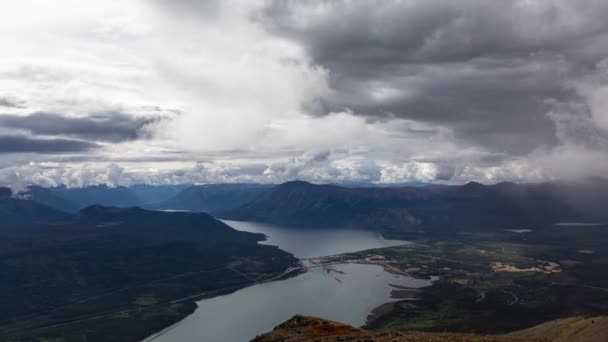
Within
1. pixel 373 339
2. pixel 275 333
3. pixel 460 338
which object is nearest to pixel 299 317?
pixel 275 333

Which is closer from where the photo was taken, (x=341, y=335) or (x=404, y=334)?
(x=404, y=334)

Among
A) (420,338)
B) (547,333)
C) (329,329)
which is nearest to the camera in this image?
(420,338)

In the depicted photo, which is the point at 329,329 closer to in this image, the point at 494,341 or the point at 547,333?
the point at 494,341

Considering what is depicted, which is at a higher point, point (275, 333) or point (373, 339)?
point (373, 339)

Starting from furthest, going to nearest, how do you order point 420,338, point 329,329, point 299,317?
point 299,317, point 329,329, point 420,338

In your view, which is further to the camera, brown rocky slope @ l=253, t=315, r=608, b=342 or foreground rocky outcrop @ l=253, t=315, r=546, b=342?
brown rocky slope @ l=253, t=315, r=608, b=342

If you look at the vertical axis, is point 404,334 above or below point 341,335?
above

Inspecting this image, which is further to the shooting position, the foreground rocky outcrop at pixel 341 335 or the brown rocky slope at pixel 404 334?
the brown rocky slope at pixel 404 334

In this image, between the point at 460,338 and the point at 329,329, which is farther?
the point at 329,329
